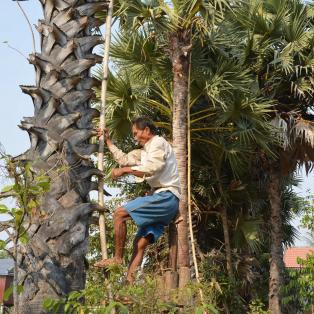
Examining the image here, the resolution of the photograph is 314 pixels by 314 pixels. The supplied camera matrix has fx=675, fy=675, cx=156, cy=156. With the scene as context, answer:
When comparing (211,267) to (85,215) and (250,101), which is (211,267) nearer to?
(250,101)

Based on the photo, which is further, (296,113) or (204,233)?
(204,233)

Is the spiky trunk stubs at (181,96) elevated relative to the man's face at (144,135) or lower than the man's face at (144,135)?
elevated

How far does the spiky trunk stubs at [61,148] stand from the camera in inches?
149

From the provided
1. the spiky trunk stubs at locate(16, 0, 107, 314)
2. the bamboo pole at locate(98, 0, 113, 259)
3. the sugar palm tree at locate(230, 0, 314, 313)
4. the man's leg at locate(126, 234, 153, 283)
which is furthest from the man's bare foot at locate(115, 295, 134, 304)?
the sugar palm tree at locate(230, 0, 314, 313)

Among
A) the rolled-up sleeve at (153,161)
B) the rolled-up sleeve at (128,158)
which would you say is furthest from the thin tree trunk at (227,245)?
the rolled-up sleeve at (153,161)

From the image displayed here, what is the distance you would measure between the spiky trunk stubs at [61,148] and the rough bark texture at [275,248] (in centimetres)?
1043

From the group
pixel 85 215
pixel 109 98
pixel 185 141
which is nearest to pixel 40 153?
pixel 85 215

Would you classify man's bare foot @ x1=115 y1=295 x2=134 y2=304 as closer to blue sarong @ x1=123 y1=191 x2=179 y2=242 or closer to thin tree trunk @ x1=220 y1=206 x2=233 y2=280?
blue sarong @ x1=123 y1=191 x2=179 y2=242

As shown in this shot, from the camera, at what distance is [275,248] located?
14391 millimetres

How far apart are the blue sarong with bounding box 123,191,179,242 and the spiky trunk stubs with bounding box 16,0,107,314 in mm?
1160

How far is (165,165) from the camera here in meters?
5.46

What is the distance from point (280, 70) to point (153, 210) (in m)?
10.3

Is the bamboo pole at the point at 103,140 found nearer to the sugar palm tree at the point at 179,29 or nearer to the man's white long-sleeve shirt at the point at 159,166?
the man's white long-sleeve shirt at the point at 159,166

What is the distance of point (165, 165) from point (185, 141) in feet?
18.4
